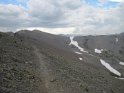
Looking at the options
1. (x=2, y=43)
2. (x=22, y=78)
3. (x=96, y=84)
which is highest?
(x=2, y=43)

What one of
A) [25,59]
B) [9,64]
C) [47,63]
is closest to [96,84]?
[47,63]

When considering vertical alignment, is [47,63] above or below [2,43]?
below

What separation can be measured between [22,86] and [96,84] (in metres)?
17.4

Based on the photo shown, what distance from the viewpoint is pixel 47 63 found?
41.9 m

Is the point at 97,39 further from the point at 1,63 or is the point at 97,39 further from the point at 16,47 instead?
the point at 1,63

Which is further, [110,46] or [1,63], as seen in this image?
[110,46]

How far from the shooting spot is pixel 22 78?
30.2 meters

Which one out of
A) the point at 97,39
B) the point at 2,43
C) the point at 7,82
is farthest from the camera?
the point at 97,39

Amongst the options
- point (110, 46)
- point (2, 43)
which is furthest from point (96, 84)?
point (110, 46)

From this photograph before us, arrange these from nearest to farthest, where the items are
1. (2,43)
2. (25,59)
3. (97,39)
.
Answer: (25,59) < (2,43) < (97,39)

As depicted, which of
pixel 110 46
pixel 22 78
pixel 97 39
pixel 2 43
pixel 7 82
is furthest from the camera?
pixel 97 39

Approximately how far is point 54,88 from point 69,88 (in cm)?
304

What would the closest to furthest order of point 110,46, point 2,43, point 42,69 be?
point 42,69
point 2,43
point 110,46

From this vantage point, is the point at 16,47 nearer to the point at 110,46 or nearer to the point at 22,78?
the point at 22,78
